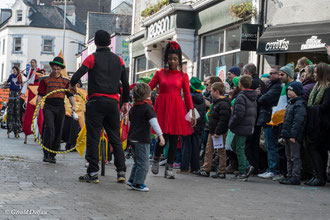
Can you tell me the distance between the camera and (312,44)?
12.4m

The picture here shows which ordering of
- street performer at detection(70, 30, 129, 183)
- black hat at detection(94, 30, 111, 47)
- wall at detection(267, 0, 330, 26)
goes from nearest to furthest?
1. street performer at detection(70, 30, 129, 183)
2. black hat at detection(94, 30, 111, 47)
3. wall at detection(267, 0, 330, 26)

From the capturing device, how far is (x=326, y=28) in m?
12.2

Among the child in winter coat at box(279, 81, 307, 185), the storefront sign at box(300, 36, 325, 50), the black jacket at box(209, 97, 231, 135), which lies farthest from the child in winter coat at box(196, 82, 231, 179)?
the storefront sign at box(300, 36, 325, 50)

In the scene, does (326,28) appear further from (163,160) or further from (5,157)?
(5,157)

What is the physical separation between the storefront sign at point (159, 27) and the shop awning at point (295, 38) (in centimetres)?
712

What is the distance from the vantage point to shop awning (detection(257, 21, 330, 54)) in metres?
12.2

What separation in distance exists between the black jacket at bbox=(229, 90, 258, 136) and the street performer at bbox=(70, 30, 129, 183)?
2.20 metres

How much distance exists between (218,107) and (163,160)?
3.01 meters

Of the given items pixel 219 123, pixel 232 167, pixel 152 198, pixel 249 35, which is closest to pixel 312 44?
pixel 249 35

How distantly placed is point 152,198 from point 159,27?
52.2 ft

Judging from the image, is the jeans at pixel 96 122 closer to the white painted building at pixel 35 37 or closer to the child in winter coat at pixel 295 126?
the child in winter coat at pixel 295 126

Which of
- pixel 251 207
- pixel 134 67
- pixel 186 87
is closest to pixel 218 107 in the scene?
pixel 186 87

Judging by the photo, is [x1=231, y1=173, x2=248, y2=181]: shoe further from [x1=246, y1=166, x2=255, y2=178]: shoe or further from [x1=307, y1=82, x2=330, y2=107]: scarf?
[x1=307, y1=82, x2=330, y2=107]: scarf

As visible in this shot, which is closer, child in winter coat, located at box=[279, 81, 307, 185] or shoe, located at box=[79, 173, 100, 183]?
shoe, located at box=[79, 173, 100, 183]
